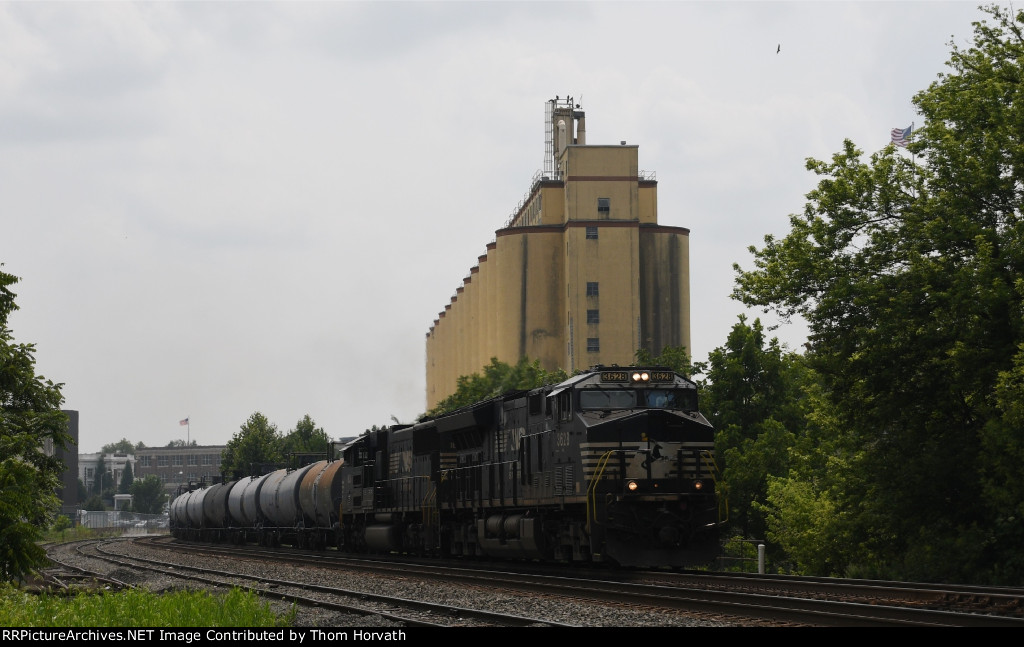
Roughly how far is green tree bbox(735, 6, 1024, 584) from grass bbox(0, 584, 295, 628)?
13496mm

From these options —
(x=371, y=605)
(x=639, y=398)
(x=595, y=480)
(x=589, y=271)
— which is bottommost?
(x=371, y=605)

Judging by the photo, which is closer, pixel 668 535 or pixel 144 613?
pixel 144 613

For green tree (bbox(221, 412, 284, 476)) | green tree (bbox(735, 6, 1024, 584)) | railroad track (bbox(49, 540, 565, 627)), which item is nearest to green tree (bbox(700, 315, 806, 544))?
green tree (bbox(735, 6, 1024, 584))

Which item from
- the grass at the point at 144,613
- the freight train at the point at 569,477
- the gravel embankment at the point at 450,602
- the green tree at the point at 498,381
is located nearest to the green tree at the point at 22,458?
the grass at the point at 144,613

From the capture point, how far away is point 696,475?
76.4 feet

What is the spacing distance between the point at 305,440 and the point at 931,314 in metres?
102

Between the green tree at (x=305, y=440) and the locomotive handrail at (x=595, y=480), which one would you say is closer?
the locomotive handrail at (x=595, y=480)

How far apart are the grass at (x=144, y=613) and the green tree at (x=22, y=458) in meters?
0.78

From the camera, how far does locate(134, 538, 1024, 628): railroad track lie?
13688mm

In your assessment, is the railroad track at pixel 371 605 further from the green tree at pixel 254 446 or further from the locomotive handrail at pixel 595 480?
the green tree at pixel 254 446

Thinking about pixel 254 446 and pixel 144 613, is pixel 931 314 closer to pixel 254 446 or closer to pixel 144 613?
pixel 144 613

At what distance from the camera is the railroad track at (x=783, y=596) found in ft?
44.9

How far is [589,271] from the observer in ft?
270

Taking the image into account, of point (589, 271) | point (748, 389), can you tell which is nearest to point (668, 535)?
point (748, 389)
